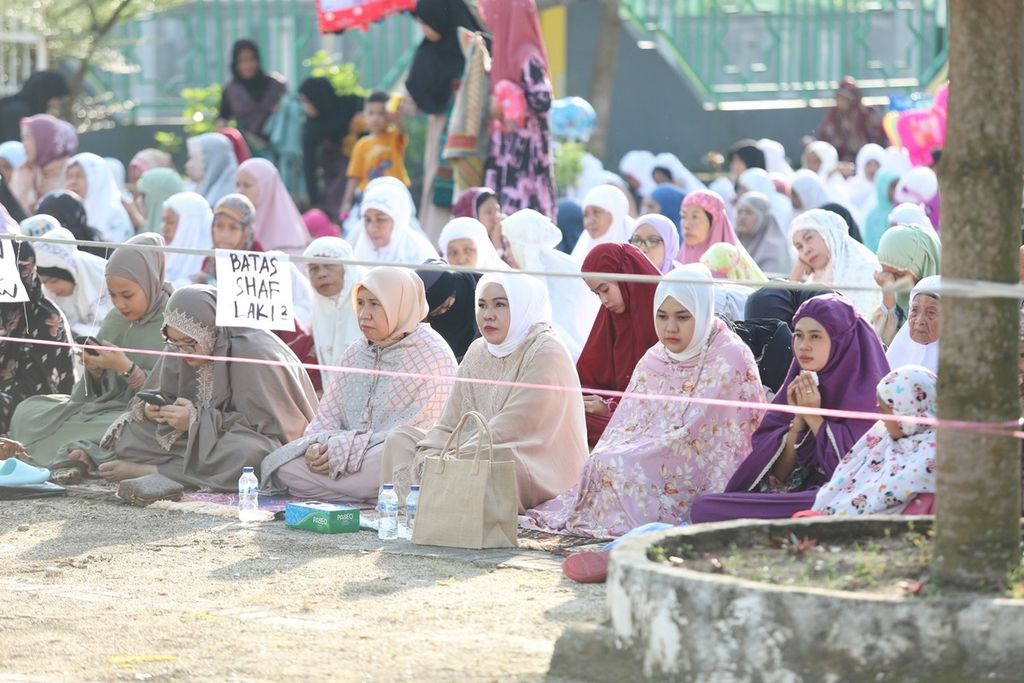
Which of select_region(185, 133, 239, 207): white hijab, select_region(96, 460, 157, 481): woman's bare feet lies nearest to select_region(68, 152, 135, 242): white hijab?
select_region(185, 133, 239, 207): white hijab

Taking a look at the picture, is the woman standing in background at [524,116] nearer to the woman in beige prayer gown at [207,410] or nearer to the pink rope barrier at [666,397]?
the pink rope barrier at [666,397]

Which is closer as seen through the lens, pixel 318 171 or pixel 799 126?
pixel 318 171

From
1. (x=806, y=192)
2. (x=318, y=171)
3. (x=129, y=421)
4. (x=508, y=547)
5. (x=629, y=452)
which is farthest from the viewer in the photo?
(x=318, y=171)

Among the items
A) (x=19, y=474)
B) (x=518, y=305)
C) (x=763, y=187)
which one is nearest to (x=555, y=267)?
(x=518, y=305)

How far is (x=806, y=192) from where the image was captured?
46.8 ft

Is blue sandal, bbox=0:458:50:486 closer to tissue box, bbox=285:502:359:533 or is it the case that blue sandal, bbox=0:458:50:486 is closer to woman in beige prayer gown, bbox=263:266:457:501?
woman in beige prayer gown, bbox=263:266:457:501

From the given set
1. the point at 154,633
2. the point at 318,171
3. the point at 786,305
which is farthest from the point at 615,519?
the point at 318,171

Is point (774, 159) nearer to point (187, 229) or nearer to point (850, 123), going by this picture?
point (850, 123)

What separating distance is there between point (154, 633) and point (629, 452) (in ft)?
7.50

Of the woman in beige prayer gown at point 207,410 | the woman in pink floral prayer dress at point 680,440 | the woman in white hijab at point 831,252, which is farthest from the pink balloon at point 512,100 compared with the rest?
the woman in pink floral prayer dress at point 680,440

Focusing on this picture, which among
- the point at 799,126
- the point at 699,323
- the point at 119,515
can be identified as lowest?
the point at 119,515

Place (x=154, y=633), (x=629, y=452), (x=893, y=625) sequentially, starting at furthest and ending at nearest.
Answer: (x=629, y=452) → (x=154, y=633) → (x=893, y=625)

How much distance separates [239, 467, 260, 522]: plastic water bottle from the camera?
712cm

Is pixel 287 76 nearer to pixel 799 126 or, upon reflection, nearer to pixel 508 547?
pixel 799 126
